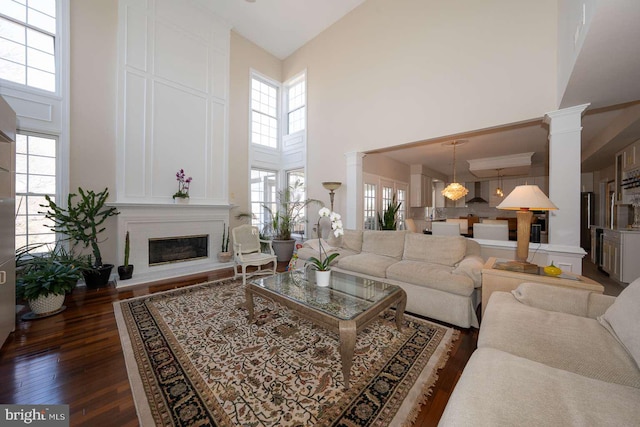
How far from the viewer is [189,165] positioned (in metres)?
4.62

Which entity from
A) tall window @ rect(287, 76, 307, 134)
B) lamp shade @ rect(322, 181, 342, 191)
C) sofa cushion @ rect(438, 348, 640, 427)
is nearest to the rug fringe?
sofa cushion @ rect(438, 348, 640, 427)

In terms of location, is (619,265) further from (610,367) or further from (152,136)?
(152,136)

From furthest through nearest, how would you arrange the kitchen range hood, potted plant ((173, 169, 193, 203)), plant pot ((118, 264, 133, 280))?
the kitchen range hood
potted plant ((173, 169, 193, 203))
plant pot ((118, 264, 133, 280))

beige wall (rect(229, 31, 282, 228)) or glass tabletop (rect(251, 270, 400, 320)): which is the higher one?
beige wall (rect(229, 31, 282, 228))

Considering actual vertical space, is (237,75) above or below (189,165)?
above

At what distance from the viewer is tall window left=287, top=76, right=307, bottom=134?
588cm

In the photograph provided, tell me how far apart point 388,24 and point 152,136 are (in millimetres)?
4585

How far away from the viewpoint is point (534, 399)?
0.86 m

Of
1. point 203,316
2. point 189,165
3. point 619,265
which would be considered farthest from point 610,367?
point 189,165

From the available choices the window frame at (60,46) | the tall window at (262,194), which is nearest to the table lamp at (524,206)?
the tall window at (262,194)

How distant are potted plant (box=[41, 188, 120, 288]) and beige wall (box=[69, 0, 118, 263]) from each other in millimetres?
228

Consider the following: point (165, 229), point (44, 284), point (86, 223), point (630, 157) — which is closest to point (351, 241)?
point (165, 229)

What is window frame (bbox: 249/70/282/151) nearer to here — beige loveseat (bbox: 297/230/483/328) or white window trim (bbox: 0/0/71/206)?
white window trim (bbox: 0/0/71/206)

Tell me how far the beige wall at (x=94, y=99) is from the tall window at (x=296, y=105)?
345cm
